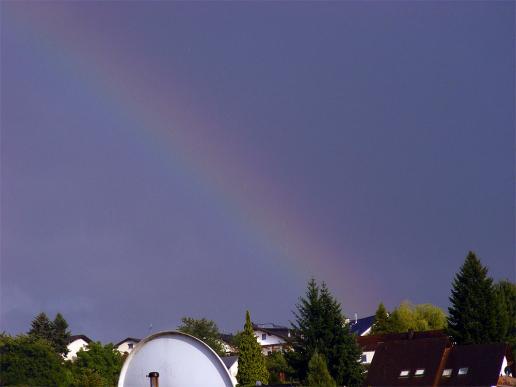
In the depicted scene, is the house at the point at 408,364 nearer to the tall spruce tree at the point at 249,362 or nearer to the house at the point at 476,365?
the house at the point at 476,365

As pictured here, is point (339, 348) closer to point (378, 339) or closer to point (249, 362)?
point (249, 362)

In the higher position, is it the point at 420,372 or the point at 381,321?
the point at 381,321

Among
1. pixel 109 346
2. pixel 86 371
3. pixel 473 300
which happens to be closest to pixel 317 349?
pixel 473 300

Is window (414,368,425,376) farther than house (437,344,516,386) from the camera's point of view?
Yes

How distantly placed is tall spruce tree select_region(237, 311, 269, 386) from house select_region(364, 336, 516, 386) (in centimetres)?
769

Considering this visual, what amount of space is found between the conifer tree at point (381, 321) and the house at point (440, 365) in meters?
35.4

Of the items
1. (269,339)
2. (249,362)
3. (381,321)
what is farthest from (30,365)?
(269,339)

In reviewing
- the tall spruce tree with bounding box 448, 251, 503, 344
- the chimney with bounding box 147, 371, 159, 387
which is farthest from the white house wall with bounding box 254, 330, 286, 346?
the chimney with bounding box 147, 371, 159, 387

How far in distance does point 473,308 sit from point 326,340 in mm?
13027

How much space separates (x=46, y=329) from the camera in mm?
102500

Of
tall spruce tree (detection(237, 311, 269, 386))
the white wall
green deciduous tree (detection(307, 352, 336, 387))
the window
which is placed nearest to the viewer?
green deciduous tree (detection(307, 352, 336, 387))

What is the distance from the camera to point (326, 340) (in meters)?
52.7

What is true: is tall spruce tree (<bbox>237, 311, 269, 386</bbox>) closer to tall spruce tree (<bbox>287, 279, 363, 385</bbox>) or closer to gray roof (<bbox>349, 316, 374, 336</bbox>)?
tall spruce tree (<bbox>287, 279, 363, 385</bbox>)

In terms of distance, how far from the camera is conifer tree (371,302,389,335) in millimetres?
90875
